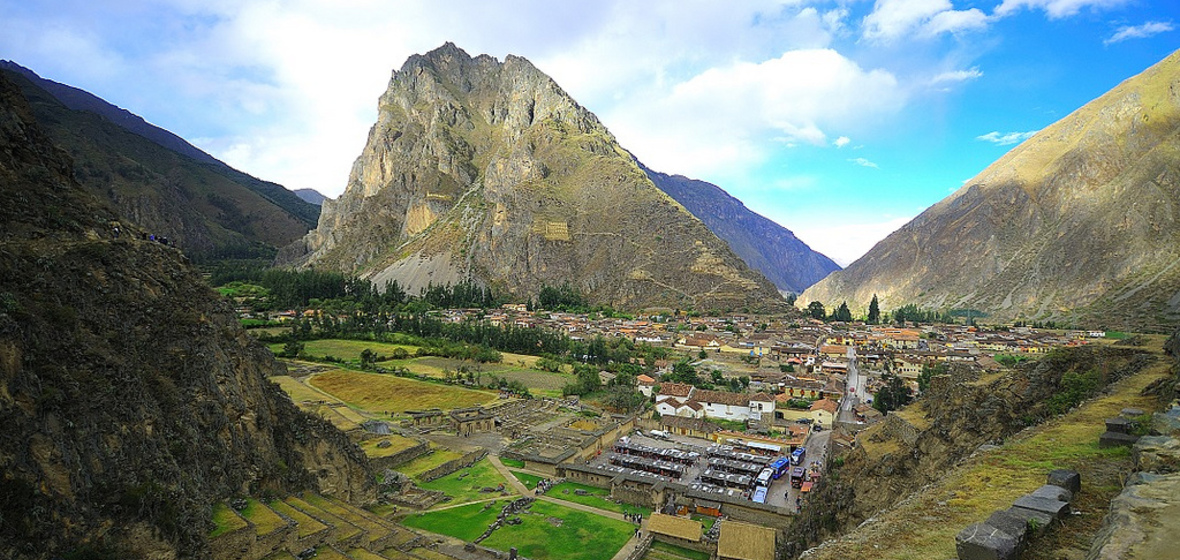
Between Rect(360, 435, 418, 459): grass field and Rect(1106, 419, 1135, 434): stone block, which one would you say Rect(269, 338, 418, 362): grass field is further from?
Rect(1106, 419, 1135, 434): stone block

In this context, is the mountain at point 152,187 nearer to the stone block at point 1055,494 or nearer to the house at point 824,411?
the house at point 824,411

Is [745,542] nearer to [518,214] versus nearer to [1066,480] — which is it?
[1066,480]

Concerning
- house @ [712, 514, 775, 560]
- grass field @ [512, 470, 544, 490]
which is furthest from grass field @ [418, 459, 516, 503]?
house @ [712, 514, 775, 560]

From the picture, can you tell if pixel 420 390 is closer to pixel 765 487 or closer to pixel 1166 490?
pixel 765 487

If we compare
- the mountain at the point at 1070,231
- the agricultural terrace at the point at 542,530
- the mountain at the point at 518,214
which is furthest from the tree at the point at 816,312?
the agricultural terrace at the point at 542,530

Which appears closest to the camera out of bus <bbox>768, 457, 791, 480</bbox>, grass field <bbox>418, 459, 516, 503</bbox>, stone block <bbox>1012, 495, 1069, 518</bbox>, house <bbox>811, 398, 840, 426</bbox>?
stone block <bbox>1012, 495, 1069, 518</bbox>
